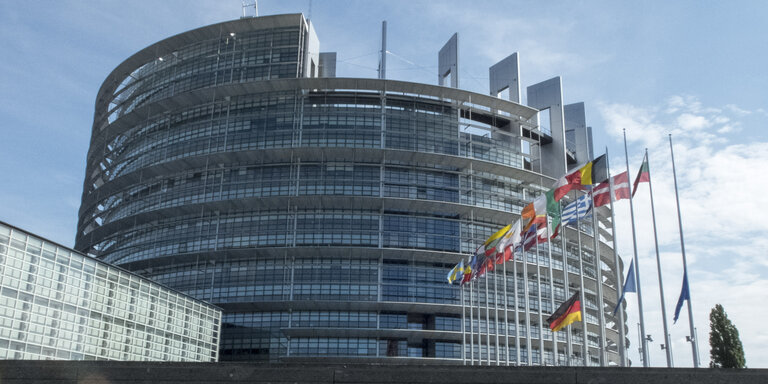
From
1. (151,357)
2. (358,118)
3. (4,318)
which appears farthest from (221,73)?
(4,318)

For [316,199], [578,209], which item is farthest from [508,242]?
[316,199]

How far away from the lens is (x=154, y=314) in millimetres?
54375

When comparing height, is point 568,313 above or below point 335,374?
above

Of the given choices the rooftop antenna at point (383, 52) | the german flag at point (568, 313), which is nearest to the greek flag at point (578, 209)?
the german flag at point (568, 313)

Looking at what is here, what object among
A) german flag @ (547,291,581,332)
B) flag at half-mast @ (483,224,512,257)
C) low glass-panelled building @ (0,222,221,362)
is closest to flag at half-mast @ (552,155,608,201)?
german flag @ (547,291,581,332)

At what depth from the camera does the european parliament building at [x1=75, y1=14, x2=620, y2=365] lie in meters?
75.1

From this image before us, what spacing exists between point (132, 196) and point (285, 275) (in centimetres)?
2379

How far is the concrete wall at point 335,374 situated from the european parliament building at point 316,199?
56.2 m

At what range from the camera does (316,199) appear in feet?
253

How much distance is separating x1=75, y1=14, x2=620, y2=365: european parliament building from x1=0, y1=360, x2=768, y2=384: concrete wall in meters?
56.2

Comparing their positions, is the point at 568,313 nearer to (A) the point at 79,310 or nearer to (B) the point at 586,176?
(B) the point at 586,176

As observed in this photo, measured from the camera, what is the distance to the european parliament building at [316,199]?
246ft

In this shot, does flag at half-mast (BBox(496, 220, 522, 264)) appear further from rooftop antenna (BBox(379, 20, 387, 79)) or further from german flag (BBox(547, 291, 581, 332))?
rooftop antenna (BBox(379, 20, 387, 79))

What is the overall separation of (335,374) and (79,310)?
3450cm
